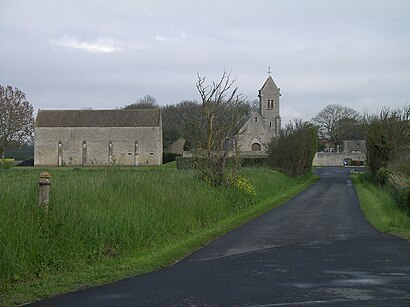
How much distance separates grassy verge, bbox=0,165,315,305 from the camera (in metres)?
9.36

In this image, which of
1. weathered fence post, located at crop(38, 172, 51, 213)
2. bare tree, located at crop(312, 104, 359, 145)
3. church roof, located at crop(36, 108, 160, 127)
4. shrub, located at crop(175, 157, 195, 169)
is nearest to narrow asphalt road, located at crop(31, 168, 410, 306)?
weathered fence post, located at crop(38, 172, 51, 213)

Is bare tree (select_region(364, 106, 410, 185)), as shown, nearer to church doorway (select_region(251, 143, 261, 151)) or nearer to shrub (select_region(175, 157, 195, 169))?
shrub (select_region(175, 157, 195, 169))

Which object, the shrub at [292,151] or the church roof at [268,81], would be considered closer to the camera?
the shrub at [292,151]

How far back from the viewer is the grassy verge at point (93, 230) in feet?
30.7

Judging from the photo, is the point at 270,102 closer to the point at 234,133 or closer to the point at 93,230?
the point at 234,133

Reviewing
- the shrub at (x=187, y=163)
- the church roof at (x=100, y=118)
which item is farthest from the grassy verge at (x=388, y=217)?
the church roof at (x=100, y=118)

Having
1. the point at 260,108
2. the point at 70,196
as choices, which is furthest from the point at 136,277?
the point at 260,108

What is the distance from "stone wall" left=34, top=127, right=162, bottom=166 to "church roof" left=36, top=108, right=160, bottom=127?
26.4 inches

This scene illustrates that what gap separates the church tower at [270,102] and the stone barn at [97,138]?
72.1 feet

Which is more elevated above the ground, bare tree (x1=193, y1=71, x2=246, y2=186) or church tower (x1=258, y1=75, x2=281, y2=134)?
church tower (x1=258, y1=75, x2=281, y2=134)

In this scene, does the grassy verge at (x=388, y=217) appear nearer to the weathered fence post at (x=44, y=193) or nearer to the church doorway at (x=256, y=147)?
the weathered fence post at (x=44, y=193)

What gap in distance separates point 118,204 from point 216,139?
12.3m

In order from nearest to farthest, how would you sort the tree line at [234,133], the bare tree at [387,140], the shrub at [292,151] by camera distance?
the tree line at [234,133] → the bare tree at [387,140] → the shrub at [292,151]

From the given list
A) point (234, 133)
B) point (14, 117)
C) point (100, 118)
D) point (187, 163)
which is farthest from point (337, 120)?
point (234, 133)
